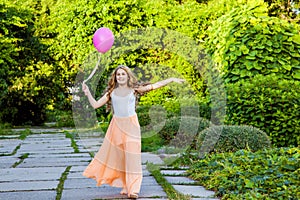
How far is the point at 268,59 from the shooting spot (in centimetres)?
632

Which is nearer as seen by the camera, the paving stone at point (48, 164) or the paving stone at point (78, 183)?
the paving stone at point (78, 183)

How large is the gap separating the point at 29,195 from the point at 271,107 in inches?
135

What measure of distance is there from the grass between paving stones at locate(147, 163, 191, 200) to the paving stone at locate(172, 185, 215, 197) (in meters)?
0.08

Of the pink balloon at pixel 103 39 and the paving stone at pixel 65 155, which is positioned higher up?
the pink balloon at pixel 103 39

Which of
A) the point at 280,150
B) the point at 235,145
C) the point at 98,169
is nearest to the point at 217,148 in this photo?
the point at 235,145

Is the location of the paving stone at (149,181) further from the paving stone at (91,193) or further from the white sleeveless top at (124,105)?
the white sleeveless top at (124,105)

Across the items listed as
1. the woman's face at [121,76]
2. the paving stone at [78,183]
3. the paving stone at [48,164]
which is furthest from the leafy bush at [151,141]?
the woman's face at [121,76]

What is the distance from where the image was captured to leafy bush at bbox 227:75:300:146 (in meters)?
5.75

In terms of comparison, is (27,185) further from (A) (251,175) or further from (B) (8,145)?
(B) (8,145)

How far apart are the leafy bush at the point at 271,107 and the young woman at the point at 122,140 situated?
8.43 ft

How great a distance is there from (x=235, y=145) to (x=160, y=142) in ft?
6.08

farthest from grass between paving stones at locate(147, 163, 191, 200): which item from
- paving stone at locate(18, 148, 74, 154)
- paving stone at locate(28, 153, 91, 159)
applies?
paving stone at locate(18, 148, 74, 154)

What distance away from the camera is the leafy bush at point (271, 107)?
18.9ft

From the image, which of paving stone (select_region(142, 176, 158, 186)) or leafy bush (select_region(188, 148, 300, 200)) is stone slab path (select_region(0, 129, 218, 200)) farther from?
→ leafy bush (select_region(188, 148, 300, 200))
